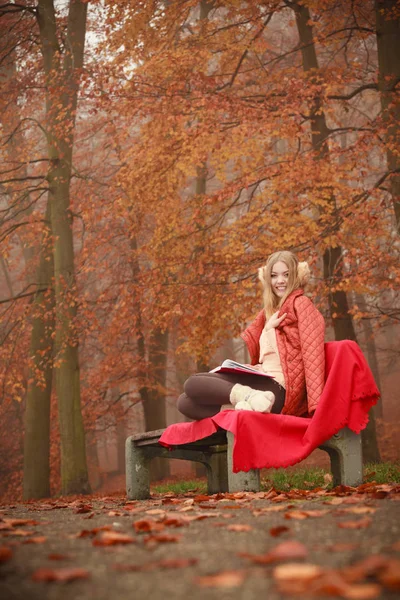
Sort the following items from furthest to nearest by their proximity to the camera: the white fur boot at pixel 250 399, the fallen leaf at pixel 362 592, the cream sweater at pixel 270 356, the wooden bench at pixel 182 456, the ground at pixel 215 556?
1. the wooden bench at pixel 182 456
2. the cream sweater at pixel 270 356
3. the white fur boot at pixel 250 399
4. the ground at pixel 215 556
5. the fallen leaf at pixel 362 592

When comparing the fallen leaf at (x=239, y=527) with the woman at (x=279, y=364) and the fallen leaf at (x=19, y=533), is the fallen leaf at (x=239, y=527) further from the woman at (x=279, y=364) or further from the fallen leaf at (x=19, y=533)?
the woman at (x=279, y=364)

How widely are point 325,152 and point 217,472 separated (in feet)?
20.3

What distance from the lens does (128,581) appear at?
73.8 inches

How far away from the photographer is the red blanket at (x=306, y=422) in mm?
4457

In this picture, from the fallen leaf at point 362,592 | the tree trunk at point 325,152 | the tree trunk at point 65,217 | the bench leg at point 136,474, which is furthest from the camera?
the tree trunk at point 65,217

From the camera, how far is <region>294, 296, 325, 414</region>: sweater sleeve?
15.7 ft

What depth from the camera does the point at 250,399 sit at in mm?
4652

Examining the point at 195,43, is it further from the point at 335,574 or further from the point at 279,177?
the point at 335,574

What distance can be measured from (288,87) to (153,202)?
3.20 m

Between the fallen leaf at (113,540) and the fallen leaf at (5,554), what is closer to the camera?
the fallen leaf at (5,554)

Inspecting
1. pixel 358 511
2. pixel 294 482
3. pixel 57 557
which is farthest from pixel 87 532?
pixel 294 482

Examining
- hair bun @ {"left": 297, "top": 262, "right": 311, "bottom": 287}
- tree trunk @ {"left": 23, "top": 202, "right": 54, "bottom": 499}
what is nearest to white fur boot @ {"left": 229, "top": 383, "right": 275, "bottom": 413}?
hair bun @ {"left": 297, "top": 262, "right": 311, "bottom": 287}

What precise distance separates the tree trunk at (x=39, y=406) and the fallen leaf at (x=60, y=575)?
10463 mm

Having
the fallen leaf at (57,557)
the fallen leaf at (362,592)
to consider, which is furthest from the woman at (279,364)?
the fallen leaf at (362,592)
